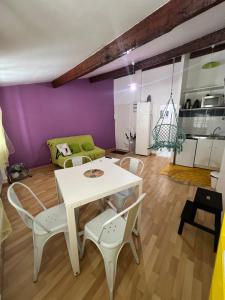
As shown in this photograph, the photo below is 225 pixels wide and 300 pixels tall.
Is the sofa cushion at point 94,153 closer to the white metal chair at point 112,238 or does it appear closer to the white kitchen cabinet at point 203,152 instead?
the white kitchen cabinet at point 203,152

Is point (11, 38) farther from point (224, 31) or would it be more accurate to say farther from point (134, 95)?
point (134, 95)

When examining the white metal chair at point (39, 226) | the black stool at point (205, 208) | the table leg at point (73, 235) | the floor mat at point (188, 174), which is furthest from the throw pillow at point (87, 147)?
the table leg at point (73, 235)

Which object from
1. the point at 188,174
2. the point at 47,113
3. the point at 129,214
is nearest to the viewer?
the point at 129,214

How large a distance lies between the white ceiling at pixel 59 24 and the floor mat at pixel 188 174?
2.83m

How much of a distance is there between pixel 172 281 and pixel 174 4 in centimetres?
239

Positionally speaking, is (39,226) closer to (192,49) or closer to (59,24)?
(59,24)

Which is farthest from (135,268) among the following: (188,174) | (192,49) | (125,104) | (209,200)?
(125,104)

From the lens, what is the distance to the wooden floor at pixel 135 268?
1.25 metres

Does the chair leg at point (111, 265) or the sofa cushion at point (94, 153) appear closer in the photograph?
the chair leg at point (111, 265)

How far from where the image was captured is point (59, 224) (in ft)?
4.54

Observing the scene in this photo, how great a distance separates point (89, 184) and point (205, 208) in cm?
133

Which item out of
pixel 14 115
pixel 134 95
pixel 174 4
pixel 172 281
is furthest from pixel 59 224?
pixel 134 95

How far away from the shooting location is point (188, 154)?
3.78 meters

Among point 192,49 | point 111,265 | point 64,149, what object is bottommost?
point 111,265
